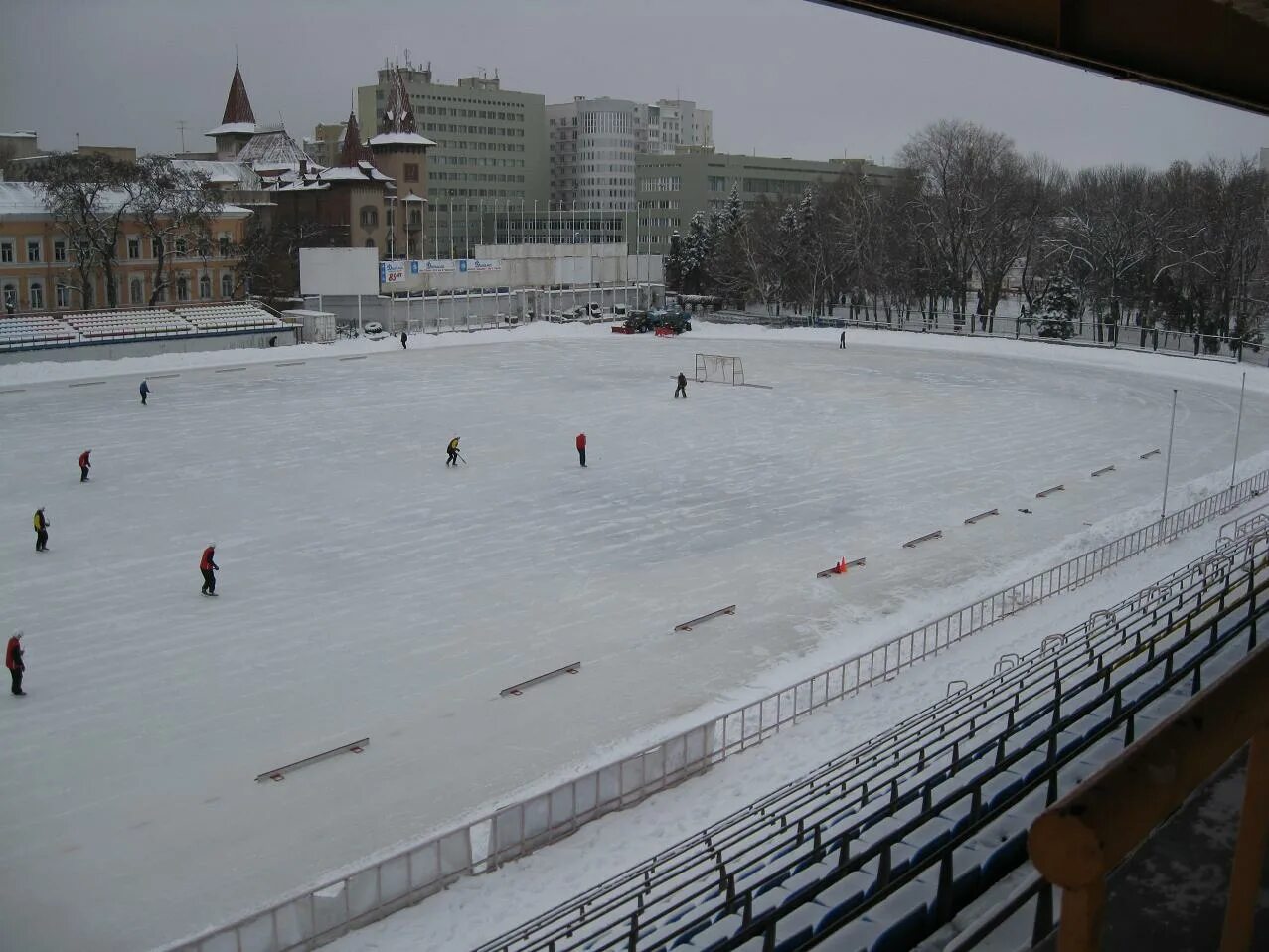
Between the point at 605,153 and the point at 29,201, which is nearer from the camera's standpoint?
the point at 29,201

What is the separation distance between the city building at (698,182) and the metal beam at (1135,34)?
134376 mm

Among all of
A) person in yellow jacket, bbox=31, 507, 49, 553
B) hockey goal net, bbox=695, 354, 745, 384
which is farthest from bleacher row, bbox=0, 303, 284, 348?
person in yellow jacket, bbox=31, 507, 49, 553

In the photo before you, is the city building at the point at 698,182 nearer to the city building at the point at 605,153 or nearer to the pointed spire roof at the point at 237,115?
the city building at the point at 605,153

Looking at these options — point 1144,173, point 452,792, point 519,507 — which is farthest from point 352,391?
point 1144,173

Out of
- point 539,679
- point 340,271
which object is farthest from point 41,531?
point 340,271

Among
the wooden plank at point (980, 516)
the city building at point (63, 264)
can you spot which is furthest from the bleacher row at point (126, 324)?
the wooden plank at point (980, 516)

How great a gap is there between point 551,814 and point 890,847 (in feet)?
17.5

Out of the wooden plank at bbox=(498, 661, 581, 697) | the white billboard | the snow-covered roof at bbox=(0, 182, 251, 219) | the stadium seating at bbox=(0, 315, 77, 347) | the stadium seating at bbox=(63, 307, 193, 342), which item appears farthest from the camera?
the white billboard

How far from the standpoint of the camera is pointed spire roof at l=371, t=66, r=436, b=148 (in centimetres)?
11381

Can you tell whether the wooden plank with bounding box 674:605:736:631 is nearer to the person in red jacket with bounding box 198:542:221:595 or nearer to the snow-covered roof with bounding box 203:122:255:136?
the person in red jacket with bounding box 198:542:221:595

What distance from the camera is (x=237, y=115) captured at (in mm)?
110812

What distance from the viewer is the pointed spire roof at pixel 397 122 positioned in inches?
4481

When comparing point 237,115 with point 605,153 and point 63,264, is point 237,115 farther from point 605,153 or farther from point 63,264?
point 605,153

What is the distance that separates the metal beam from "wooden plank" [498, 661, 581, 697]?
9.62m
